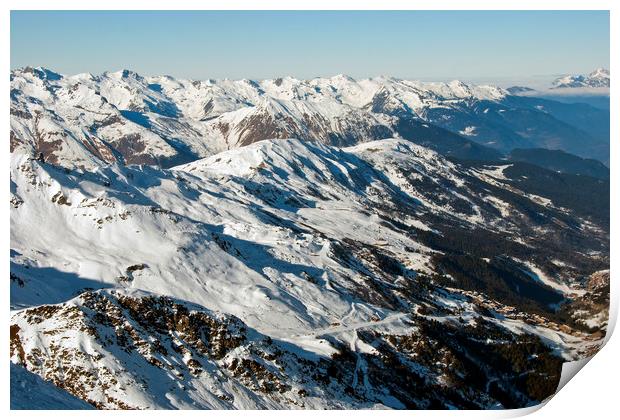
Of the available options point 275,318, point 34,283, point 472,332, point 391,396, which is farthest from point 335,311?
point 34,283

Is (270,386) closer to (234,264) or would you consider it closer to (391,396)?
(391,396)

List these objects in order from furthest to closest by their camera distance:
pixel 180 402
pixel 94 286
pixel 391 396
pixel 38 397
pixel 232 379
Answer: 1. pixel 94 286
2. pixel 391 396
3. pixel 232 379
4. pixel 180 402
5. pixel 38 397

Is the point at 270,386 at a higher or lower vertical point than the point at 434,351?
higher

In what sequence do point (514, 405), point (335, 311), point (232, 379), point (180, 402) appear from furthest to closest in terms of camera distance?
1. point (335, 311)
2. point (514, 405)
3. point (232, 379)
4. point (180, 402)

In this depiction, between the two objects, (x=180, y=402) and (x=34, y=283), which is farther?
(x=34, y=283)

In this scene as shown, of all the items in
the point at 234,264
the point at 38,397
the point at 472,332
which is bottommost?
the point at 472,332

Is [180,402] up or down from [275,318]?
up

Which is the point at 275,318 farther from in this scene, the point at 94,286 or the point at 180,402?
the point at 180,402

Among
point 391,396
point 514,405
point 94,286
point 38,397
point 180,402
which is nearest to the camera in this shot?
point 38,397

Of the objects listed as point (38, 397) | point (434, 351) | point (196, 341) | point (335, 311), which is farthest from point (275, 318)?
point (38, 397)
